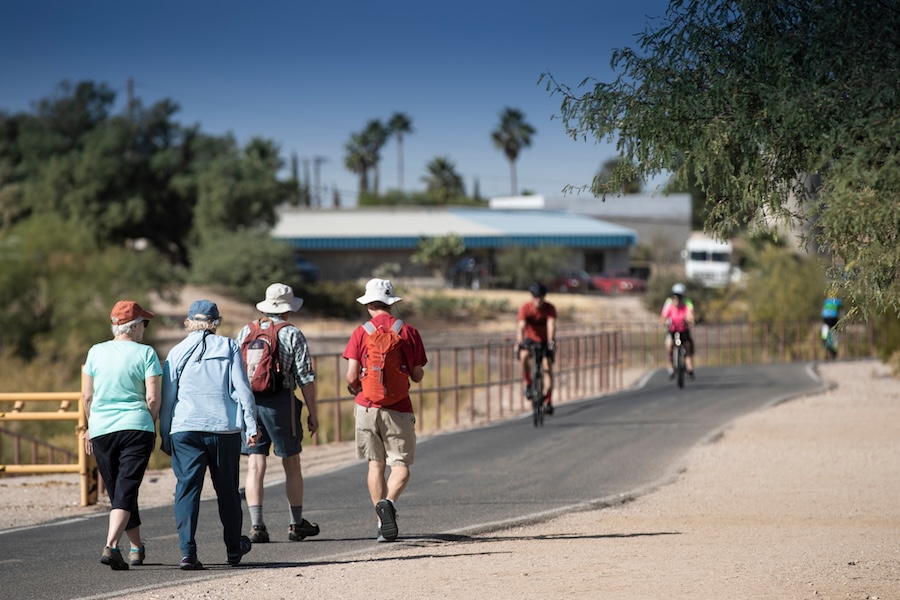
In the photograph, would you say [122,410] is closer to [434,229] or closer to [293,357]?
[293,357]

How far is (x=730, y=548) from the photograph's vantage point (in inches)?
364

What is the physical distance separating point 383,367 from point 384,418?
1.33 ft

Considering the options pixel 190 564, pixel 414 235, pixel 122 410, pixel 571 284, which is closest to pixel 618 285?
pixel 571 284

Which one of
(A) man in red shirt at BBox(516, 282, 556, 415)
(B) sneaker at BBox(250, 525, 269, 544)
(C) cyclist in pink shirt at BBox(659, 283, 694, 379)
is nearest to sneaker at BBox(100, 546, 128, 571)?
(B) sneaker at BBox(250, 525, 269, 544)

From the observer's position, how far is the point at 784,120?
7.16 meters

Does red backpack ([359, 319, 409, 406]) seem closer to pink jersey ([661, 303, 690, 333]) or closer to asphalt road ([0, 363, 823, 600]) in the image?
asphalt road ([0, 363, 823, 600])

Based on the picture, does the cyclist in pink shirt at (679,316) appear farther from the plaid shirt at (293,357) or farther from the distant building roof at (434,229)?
the distant building roof at (434,229)

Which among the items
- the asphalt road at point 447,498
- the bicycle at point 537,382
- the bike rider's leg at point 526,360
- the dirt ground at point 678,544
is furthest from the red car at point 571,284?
the dirt ground at point 678,544

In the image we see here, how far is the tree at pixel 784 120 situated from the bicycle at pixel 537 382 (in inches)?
381

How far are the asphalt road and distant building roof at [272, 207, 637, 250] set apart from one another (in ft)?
172

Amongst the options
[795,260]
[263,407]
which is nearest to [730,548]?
[263,407]

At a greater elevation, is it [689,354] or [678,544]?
[689,354]

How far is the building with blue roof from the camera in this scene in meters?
75.6

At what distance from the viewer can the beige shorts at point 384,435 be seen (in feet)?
31.0
